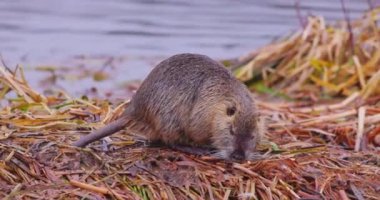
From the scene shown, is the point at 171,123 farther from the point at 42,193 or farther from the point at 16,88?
the point at 16,88

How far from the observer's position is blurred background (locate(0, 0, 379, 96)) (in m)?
11.2

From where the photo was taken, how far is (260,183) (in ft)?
16.8

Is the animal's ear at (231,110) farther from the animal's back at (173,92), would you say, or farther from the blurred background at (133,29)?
the blurred background at (133,29)

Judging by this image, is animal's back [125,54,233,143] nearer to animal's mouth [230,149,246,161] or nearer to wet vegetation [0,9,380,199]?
wet vegetation [0,9,380,199]

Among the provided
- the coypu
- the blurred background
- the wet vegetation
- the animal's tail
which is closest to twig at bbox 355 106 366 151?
the wet vegetation

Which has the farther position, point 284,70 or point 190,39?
point 190,39

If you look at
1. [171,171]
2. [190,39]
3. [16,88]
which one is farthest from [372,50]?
[171,171]

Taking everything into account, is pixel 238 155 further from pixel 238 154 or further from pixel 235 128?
pixel 235 128

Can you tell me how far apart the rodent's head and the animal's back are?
0.13 m

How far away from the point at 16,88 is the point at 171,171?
4.62 feet

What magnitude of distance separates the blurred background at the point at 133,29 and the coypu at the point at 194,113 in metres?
4.44

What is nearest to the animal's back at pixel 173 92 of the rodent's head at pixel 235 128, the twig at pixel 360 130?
the rodent's head at pixel 235 128

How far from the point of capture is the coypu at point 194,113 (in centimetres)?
525

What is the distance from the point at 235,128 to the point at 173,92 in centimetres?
34
